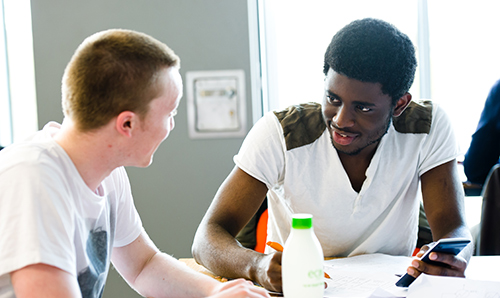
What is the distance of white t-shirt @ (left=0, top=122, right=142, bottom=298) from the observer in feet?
2.27

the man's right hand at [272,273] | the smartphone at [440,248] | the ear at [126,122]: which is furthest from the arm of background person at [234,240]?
the ear at [126,122]

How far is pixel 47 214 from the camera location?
2.37 feet

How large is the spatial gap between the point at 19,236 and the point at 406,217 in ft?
3.72

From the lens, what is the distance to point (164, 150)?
2.71m

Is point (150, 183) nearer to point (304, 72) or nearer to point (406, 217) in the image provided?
point (304, 72)

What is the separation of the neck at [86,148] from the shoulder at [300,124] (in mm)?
645

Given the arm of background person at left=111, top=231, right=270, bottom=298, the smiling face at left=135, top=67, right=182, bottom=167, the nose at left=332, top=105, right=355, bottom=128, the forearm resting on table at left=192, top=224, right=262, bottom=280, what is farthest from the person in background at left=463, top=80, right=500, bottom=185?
the smiling face at left=135, top=67, right=182, bottom=167

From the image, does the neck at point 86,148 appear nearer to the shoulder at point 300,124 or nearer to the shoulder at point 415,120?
the shoulder at point 300,124

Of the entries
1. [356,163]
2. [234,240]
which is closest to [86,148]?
[234,240]

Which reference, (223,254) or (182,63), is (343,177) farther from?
(182,63)

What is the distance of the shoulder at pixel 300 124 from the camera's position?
1389mm

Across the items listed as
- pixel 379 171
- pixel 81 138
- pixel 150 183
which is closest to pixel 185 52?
pixel 150 183

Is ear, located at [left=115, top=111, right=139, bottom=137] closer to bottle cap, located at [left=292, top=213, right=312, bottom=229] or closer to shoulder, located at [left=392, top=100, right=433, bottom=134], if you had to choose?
bottle cap, located at [left=292, top=213, right=312, bottom=229]

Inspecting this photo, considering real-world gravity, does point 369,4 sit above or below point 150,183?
above
